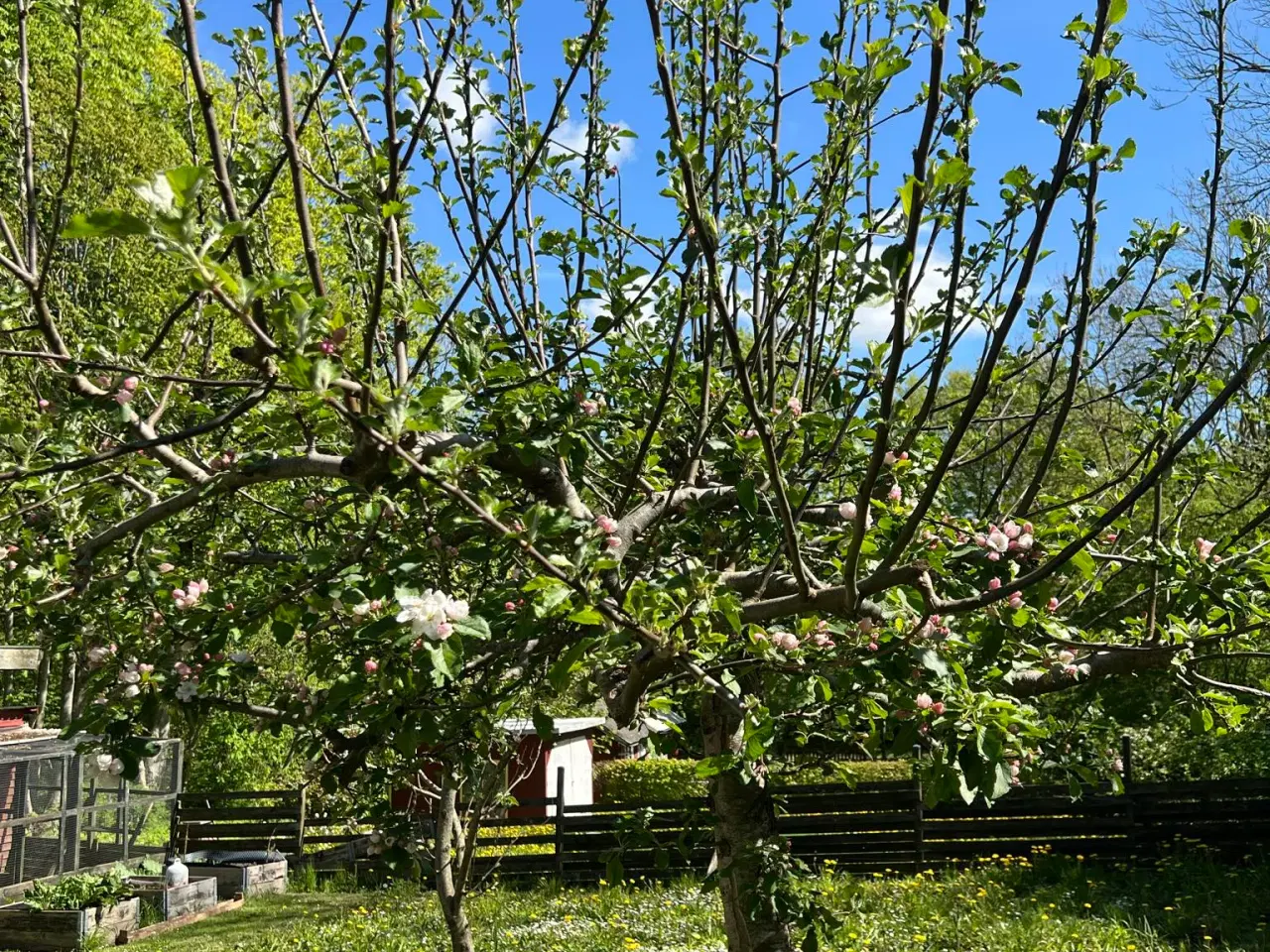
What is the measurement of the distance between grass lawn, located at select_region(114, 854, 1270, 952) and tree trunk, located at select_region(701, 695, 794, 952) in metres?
2.36

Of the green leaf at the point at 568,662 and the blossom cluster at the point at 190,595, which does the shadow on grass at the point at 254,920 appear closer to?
the blossom cluster at the point at 190,595

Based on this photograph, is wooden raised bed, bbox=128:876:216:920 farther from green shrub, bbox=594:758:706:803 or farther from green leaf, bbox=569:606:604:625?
green leaf, bbox=569:606:604:625

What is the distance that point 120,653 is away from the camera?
3273mm

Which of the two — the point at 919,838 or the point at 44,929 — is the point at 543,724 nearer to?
the point at 44,929

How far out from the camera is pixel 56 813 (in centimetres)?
975

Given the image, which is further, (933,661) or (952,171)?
(933,661)

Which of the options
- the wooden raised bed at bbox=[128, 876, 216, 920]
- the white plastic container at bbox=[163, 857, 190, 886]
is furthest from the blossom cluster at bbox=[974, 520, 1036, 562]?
the white plastic container at bbox=[163, 857, 190, 886]

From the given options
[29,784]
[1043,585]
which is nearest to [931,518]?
[1043,585]

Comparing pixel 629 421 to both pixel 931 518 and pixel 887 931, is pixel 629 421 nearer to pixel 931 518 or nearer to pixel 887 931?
pixel 931 518

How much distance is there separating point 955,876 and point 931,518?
7832 mm

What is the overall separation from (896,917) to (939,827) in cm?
284

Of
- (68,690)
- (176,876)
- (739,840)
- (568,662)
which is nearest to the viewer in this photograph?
(568,662)

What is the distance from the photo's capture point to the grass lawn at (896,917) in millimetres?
Result: 6645

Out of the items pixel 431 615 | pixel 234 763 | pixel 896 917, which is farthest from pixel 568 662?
pixel 234 763
